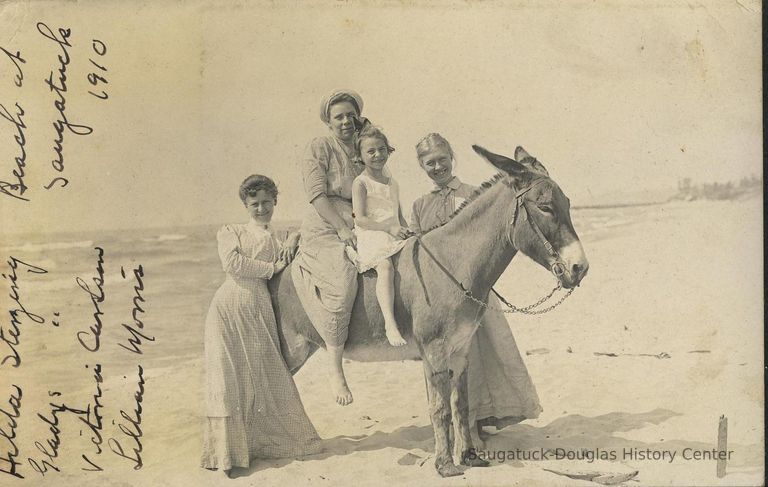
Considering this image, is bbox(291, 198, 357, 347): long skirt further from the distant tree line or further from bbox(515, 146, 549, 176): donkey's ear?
the distant tree line

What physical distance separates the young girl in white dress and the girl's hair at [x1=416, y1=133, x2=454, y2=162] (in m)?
0.26

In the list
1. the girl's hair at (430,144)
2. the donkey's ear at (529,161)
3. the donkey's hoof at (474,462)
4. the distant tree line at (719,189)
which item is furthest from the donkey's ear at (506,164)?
the donkey's hoof at (474,462)

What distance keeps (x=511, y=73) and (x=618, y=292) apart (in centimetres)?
139

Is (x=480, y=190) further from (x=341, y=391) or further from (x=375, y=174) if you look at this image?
(x=341, y=391)

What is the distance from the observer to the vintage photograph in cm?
388

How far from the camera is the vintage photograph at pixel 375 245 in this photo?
388 centimetres

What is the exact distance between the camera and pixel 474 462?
397cm

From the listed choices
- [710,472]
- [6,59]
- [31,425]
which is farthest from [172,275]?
[710,472]

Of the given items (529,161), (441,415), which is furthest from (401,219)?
(441,415)

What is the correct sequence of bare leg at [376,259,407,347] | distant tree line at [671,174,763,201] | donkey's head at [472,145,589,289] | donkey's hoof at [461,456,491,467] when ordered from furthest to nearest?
distant tree line at [671,174,763,201] < donkey's hoof at [461,456,491,467] < bare leg at [376,259,407,347] < donkey's head at [472,145,589,289]

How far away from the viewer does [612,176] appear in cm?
421

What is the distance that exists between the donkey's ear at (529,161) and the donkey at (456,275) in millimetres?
12

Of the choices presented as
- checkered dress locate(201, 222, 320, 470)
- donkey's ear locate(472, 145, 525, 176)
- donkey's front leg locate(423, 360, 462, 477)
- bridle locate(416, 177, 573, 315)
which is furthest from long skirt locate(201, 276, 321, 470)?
donkey's ear locate(472, 145, 525, 176)

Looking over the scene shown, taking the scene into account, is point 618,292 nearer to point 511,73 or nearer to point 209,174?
point 511,73
